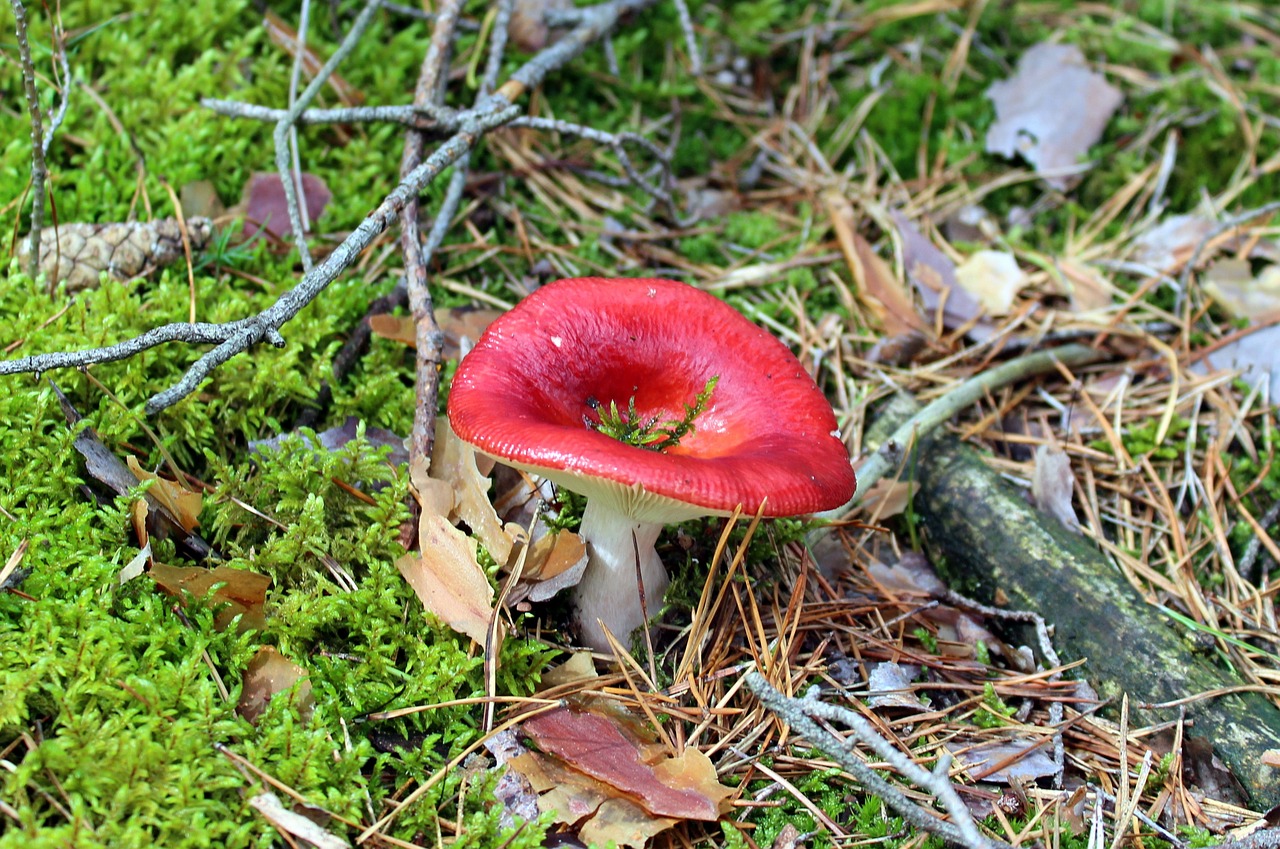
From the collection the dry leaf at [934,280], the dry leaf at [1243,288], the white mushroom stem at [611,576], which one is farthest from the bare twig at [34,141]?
the dry leaf at [1243,288]

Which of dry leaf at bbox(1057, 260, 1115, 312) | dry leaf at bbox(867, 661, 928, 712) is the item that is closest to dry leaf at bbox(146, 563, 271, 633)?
dry leaf at bbox(867, 661, 928, 712)

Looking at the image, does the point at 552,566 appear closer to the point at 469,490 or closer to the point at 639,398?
the point at 469,490

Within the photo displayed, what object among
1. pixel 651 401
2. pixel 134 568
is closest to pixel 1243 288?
pixel 651 401

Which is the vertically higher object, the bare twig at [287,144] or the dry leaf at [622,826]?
the bare twig at [287,144]

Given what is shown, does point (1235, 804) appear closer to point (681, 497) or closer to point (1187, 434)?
point (1187, 434)

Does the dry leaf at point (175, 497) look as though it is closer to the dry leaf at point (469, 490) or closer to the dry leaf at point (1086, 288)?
the dry leaf at point (469, 490)

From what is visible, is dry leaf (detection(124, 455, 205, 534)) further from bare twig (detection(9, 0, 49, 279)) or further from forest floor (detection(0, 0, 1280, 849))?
bare twig (detection(9, 0, 49, 279))
